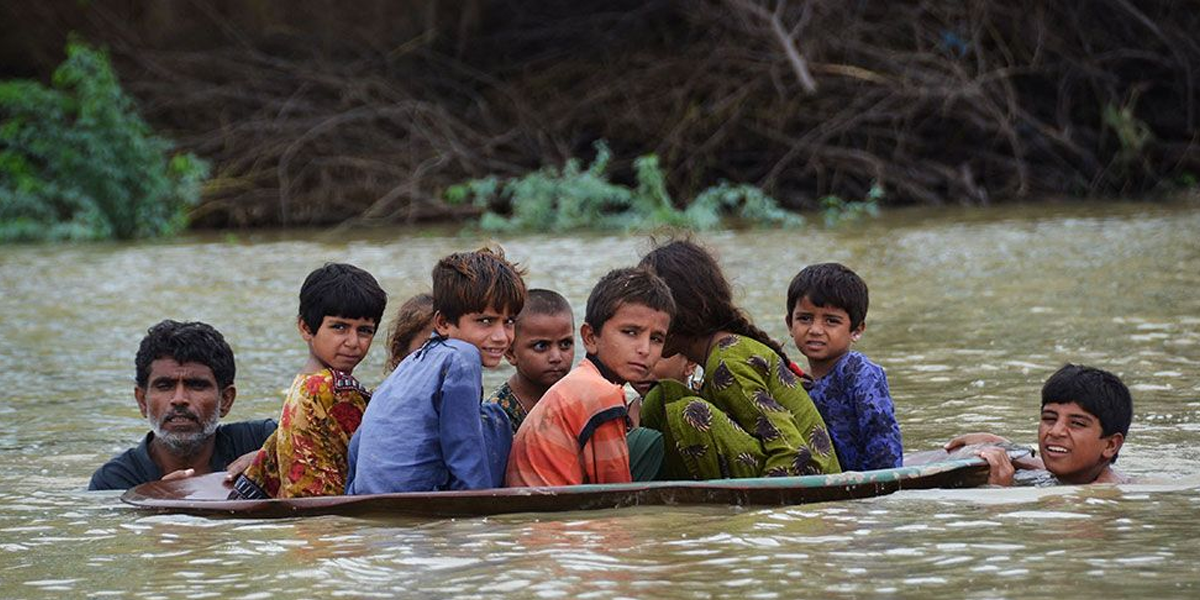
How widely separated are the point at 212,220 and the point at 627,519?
15.2 m

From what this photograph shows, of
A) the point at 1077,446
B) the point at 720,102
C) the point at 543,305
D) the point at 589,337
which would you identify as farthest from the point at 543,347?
the point at 720,102

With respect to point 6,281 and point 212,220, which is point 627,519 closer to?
point 6,281

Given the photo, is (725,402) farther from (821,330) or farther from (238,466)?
(238,466)

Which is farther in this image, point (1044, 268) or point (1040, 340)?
point (1044, 268)

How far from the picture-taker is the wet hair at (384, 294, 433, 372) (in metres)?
5.73

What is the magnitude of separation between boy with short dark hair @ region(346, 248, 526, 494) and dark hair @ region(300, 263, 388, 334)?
42cm

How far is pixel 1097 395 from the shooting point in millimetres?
5676

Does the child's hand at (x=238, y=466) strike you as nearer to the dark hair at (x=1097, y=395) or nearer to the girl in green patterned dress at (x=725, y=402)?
the girl in green patterned dress at (x=725, y=402)

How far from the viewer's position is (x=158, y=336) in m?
5.93

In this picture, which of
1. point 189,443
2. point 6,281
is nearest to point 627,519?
point 189,443

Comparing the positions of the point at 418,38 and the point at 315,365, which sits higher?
the point at 418,38

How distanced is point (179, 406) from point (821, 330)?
6.93 feet

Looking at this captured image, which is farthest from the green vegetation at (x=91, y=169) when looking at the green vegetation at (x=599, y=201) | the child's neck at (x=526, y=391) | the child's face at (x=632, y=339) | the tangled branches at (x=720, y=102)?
the child's face at (x=632, y=339)

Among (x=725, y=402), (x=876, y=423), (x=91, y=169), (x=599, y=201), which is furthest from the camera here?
(x=91, y=169)
